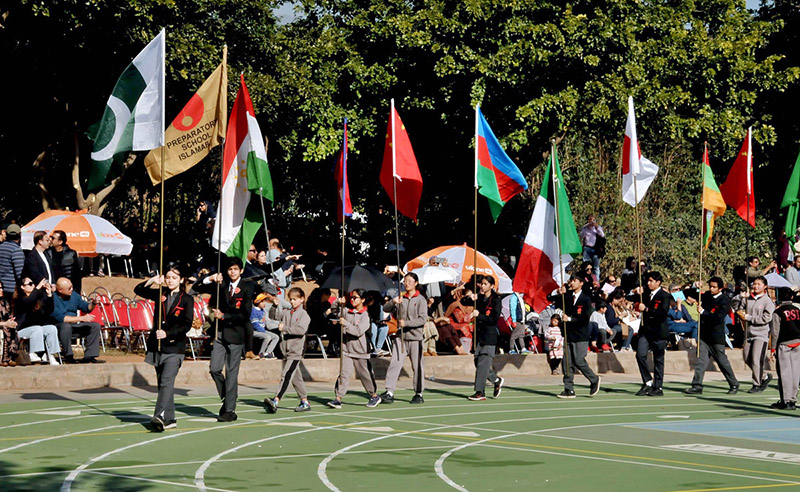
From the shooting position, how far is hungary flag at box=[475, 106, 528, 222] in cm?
2069

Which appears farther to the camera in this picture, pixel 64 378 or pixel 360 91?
pixel 360 91

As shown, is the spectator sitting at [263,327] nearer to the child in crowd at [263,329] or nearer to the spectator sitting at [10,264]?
the child in crowd at [263,329]

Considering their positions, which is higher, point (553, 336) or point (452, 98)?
point (452, 98)

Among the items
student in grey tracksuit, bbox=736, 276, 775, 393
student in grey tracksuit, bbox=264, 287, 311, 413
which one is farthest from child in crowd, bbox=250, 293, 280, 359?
student in grey tracksuit, bbox=736, 276, 775, 393

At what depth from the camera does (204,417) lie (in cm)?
1523

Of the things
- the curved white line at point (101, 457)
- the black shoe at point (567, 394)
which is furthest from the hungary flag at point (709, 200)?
the curved white line at point (101, 457)

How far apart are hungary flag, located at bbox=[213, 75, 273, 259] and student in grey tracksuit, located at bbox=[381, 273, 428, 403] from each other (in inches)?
103

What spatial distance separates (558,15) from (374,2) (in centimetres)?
530

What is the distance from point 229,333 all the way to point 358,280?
821 centimetres

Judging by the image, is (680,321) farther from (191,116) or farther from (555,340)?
(191,116)

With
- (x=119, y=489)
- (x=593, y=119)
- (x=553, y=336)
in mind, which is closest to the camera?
(x=119, y=489)

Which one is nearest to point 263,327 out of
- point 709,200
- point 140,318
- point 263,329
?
point 263,329

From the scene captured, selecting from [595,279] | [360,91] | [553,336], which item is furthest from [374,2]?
[553,336]

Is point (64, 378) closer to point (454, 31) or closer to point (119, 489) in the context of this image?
point (119, 489)
